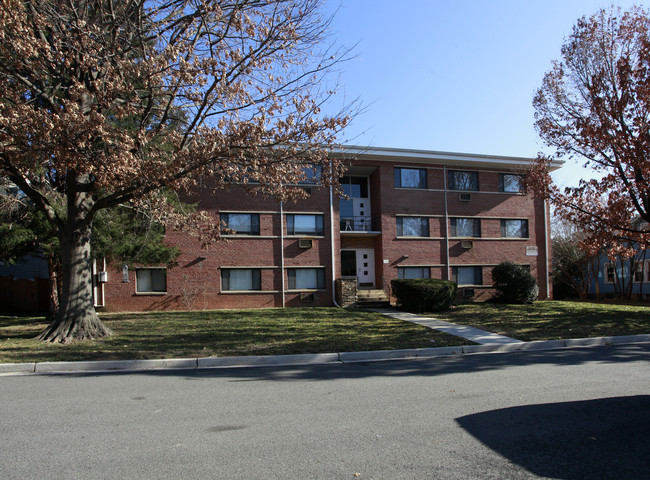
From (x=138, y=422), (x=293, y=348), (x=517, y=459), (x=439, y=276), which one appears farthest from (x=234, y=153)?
(x=439, y=276)

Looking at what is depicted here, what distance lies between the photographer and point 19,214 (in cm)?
1435

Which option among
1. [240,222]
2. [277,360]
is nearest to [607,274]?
[240,222]

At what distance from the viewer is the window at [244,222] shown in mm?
21797

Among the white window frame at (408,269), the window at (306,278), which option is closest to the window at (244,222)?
the window at (306,278)

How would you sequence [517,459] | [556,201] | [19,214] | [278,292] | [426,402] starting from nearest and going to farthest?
[517,459] < [426,402] < [19,214] < [556,201] < [278,292]

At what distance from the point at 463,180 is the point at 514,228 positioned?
407 cm

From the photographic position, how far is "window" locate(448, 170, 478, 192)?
987 inches

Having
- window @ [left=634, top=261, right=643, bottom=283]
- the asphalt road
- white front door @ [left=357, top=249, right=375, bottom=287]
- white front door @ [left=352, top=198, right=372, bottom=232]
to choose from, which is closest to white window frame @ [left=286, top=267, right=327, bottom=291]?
white front door @ [left=357, top=249, right=375, bottom=287]

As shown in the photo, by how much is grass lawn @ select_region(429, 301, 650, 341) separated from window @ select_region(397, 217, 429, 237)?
17.4 feet

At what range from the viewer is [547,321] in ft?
49.4

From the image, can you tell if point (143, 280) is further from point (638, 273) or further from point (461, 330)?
point (638, 273)

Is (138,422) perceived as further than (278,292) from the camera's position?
No

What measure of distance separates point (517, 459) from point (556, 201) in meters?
15.7

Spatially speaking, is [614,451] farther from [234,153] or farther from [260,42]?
[260,42]
